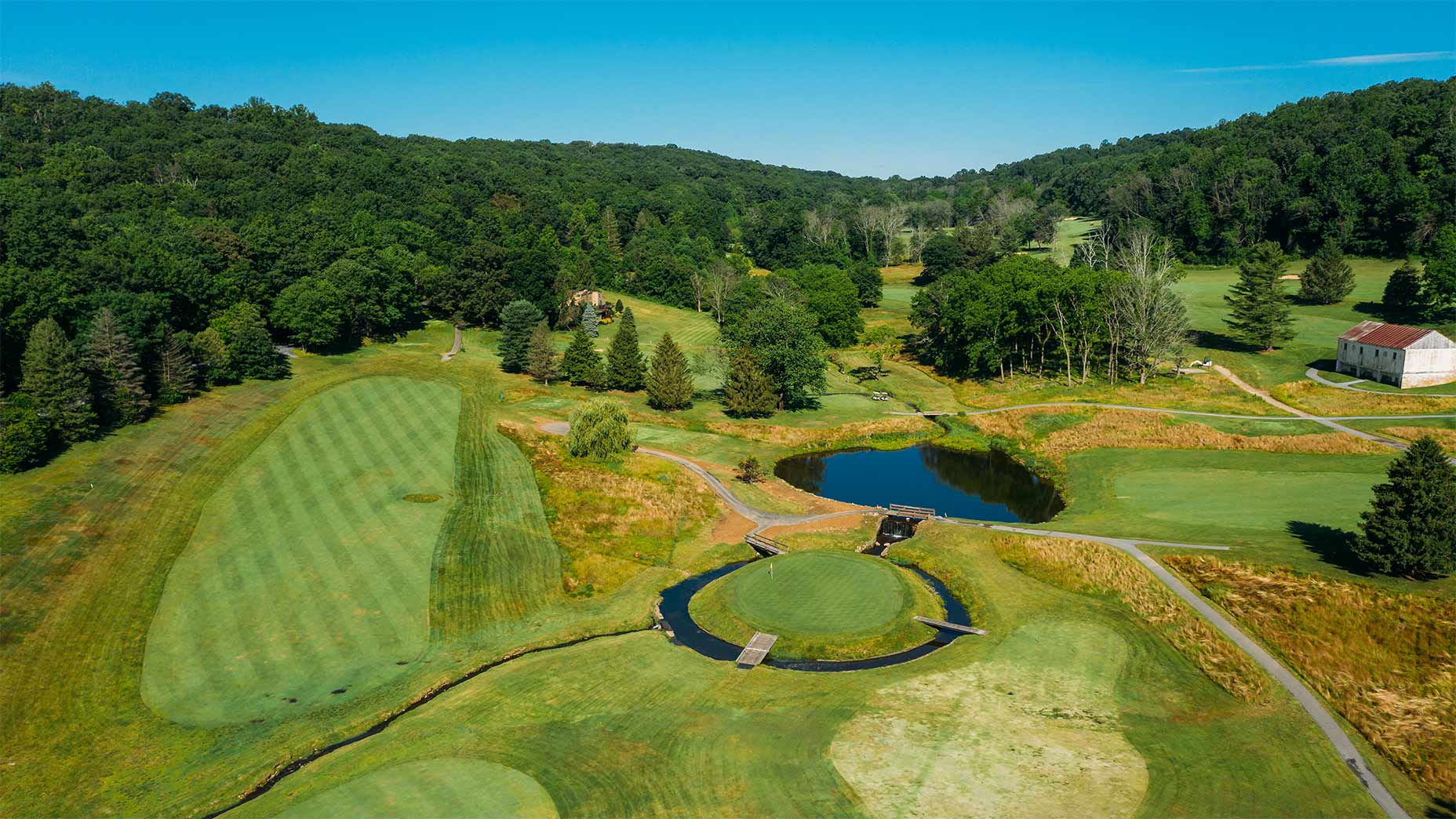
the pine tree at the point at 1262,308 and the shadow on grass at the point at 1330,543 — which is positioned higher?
the pine tree at the point at 1262,308

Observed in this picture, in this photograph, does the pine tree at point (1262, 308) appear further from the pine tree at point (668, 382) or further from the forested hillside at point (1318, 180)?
the pine tree at point (668, 382)

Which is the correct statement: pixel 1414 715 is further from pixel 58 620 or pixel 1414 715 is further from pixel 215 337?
pixel 215 337

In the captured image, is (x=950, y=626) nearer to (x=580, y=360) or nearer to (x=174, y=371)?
(x=580, y=360)

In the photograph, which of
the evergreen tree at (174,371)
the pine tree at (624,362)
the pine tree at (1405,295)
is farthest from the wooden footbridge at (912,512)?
the pine tree at (1405,295)

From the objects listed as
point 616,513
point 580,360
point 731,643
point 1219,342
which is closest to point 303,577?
point 616,513

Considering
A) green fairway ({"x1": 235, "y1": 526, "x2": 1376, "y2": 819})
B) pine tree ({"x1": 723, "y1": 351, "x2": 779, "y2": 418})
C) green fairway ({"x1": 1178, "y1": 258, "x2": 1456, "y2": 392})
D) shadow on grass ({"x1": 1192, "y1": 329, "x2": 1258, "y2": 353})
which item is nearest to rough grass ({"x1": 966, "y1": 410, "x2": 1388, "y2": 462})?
green fairway ({"x1": 1178, "y1": 258, "x2": 1456, "y2": 392})
